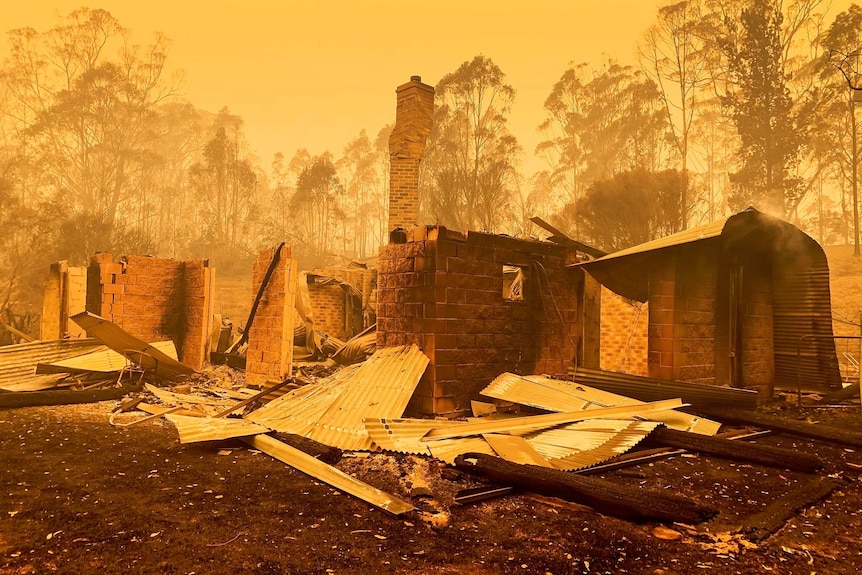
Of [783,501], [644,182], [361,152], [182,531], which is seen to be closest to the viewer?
[182,531]

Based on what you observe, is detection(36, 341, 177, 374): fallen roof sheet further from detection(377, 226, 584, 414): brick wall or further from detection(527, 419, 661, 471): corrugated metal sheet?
detection(527, 419, 661, 471): corrugated metal sheet

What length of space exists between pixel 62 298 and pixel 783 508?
12.6 metres

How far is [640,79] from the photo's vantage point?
3403cm

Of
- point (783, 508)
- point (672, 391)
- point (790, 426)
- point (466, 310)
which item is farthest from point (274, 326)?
point (790, 426)

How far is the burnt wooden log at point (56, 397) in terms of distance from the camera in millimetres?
6180

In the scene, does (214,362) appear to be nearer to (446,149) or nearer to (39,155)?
(446,149)

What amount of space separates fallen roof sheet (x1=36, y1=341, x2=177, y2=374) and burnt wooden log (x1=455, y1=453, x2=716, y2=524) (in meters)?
6.35

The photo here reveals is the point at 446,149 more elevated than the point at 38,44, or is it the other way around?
the point at 38,44

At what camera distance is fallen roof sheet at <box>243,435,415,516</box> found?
2.99m

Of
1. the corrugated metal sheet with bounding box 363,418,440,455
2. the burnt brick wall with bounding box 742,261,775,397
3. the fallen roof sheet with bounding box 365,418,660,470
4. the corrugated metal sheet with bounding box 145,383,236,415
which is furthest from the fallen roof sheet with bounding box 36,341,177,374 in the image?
the burnt brick wall with bounding box 742,261,775,397

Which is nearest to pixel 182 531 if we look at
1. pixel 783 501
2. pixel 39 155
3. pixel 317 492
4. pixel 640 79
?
pixel 317 492

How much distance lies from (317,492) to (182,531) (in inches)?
36.8

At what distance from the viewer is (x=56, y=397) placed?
6.42 m

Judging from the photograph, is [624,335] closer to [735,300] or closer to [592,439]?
[735,300]
